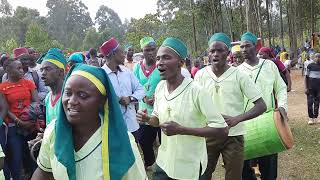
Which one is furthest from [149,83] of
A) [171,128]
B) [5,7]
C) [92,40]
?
[92,40]

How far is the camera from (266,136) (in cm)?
423

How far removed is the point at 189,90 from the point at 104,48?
7.26 ft

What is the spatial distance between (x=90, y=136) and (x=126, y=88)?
314cm

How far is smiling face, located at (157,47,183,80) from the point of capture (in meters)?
3.16

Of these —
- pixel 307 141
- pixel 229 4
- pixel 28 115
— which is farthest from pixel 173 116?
pixel 229 4

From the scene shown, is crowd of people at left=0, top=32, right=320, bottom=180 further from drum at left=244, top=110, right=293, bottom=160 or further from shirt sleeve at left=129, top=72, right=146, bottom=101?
drum at left=244, top=110, right=293, bottom=160

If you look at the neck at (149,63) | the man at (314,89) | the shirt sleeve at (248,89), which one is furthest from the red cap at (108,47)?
the man at (314,89)

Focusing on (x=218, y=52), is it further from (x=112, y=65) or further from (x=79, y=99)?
(x=79, y=99)

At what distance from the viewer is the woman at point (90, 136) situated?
197 cm

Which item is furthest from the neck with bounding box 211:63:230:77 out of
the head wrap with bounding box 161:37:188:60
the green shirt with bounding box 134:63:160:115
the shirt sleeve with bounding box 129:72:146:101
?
the green shirt with bounding box 134:63:160:115

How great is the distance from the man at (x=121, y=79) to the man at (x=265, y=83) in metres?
1.37

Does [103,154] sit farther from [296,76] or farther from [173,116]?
[296,76]

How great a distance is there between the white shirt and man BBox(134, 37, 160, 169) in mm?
276

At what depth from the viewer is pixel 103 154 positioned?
1976 mm
